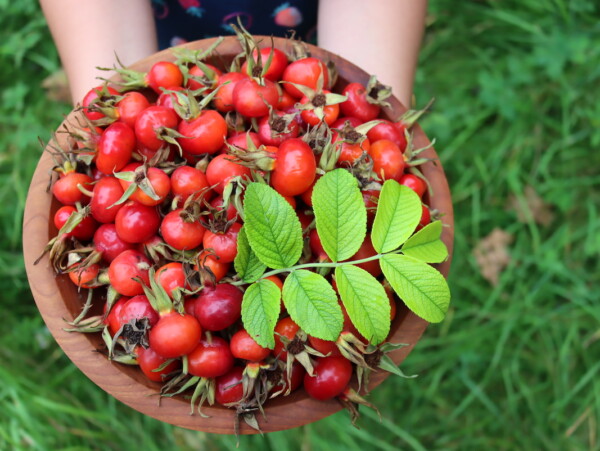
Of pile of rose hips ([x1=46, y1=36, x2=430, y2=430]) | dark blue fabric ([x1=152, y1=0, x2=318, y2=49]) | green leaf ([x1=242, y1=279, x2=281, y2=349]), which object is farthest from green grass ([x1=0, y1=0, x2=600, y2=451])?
green leaf ([x1=242, y1=279, x2=281, y2=349])

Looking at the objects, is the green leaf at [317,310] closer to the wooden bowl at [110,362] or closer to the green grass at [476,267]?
the wooden bowl at [110,362]

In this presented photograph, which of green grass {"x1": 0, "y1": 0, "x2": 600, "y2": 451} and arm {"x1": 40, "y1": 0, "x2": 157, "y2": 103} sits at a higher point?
arm {"x1": 40, "y1": 0, "x2": 157, "y2": 103}

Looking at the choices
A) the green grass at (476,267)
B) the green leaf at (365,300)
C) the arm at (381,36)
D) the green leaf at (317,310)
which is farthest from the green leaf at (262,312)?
the green grass at (476,267)

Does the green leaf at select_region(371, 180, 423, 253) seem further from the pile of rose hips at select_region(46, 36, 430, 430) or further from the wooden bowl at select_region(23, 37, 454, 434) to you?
the wooden bowl at select_region(23, 37, 454, 434)

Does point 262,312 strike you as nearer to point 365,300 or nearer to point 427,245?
point 365,300

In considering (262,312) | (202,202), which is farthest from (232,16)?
(262,312)

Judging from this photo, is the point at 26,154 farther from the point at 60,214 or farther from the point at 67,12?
the point at 60,214
